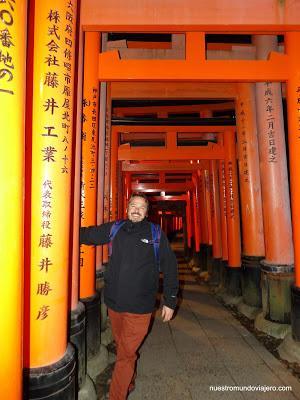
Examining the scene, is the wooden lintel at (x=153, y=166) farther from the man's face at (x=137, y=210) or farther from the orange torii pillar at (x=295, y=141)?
the man's face at (x=137, y=210)

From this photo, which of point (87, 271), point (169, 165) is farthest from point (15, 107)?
point (169, 165)

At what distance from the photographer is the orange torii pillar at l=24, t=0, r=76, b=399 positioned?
193 centimetres

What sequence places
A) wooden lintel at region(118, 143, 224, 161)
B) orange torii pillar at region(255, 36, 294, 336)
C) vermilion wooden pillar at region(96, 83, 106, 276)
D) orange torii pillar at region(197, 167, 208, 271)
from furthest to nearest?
orange torii pillar at region(197, 167, 208, 271), wooden lintel at region(118, 143, 224, 161), orange torii pillar at region(255, 36, 294, 336), vermilion wooden pillar at region(96, 83, 106, 276)

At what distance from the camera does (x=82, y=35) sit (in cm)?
316

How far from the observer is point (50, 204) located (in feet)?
6.54

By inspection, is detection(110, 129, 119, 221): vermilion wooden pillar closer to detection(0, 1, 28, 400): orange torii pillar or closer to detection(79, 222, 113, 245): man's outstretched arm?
detection(79, 222, 113, 245): man's outstretched arm

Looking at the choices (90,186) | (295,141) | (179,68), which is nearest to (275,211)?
(295,141)

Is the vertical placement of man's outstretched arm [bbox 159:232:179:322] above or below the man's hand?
above

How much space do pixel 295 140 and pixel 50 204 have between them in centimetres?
280

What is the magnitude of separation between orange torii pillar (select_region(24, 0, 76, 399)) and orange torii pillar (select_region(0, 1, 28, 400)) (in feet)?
1.54

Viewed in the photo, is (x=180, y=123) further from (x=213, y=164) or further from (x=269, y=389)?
(x=269, y=389)

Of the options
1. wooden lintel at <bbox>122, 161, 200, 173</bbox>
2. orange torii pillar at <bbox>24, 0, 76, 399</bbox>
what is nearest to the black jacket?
orange torii pillar at <bbox>24, 0, 76, 399</bbox>

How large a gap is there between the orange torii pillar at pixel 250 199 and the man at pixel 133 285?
10.0 ft

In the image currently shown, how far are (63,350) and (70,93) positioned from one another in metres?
1.74
